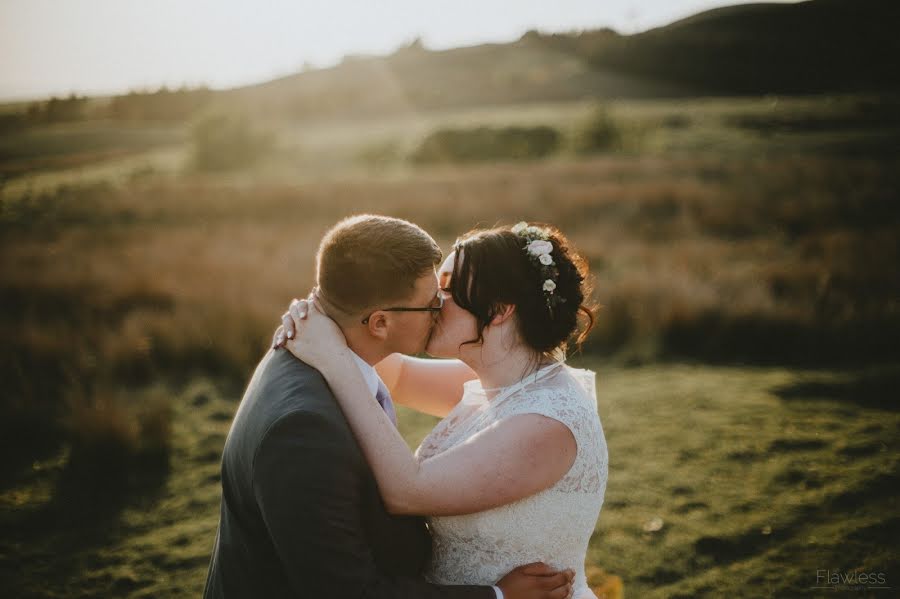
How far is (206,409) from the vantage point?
6.88 metres

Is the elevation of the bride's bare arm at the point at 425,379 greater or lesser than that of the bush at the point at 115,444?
greater

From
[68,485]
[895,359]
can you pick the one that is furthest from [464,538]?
[895,359]

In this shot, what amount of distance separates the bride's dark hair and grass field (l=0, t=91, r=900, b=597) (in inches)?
6.0

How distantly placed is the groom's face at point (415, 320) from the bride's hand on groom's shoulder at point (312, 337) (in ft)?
0.83

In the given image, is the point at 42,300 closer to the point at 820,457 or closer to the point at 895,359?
the point at 820,457

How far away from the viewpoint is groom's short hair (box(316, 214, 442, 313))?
2.28m

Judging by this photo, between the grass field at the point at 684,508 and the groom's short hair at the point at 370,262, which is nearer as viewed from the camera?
the groom's short hair at the point at 370,262

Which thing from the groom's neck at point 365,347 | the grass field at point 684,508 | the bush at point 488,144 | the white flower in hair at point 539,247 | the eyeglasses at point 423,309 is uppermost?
the bush at point 488,144

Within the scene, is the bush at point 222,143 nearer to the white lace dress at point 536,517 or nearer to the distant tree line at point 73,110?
the distant tree line at point 73,110

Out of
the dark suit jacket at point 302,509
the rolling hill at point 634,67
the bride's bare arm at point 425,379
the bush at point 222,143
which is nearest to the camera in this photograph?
the dark suit jacket at point 302,509

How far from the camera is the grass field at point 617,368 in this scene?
167 inches

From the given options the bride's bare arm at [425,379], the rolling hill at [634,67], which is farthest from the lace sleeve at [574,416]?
the rolling hill at [634,67]

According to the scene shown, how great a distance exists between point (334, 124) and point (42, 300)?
216 feet

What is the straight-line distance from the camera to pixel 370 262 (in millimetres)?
2291
